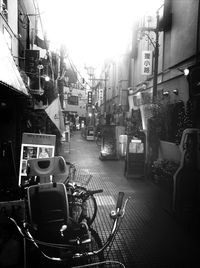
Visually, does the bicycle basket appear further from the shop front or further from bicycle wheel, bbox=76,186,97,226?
the shop front

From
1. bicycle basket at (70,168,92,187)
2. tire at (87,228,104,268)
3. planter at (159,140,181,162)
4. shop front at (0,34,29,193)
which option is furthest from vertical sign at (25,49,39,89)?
tire at (87,228,104,268)

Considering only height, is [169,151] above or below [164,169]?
above

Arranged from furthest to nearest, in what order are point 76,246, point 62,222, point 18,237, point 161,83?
point 161,83, point 62,222, point 18,237, point 76,246

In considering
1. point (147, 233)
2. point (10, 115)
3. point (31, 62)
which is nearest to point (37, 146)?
point (10, 115)

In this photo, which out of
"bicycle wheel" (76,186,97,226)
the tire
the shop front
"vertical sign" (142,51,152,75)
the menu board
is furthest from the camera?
Answer: the menu board

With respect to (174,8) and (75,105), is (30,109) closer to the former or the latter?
(174,8)

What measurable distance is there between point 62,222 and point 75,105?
6814cm

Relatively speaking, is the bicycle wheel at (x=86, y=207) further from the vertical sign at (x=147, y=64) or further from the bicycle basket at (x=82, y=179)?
the vertical sign at (x=147, y=64)

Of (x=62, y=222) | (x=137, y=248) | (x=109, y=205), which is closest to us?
(x=62, y=222)

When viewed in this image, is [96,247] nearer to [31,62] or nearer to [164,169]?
[164,169]

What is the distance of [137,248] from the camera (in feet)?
19.0

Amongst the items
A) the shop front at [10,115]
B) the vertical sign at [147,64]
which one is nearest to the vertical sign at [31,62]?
the shop front at [10,115]

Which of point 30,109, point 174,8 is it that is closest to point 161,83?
point 174,8

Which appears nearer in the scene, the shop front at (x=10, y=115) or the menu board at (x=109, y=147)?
the shop front at (x=10, y=115)
